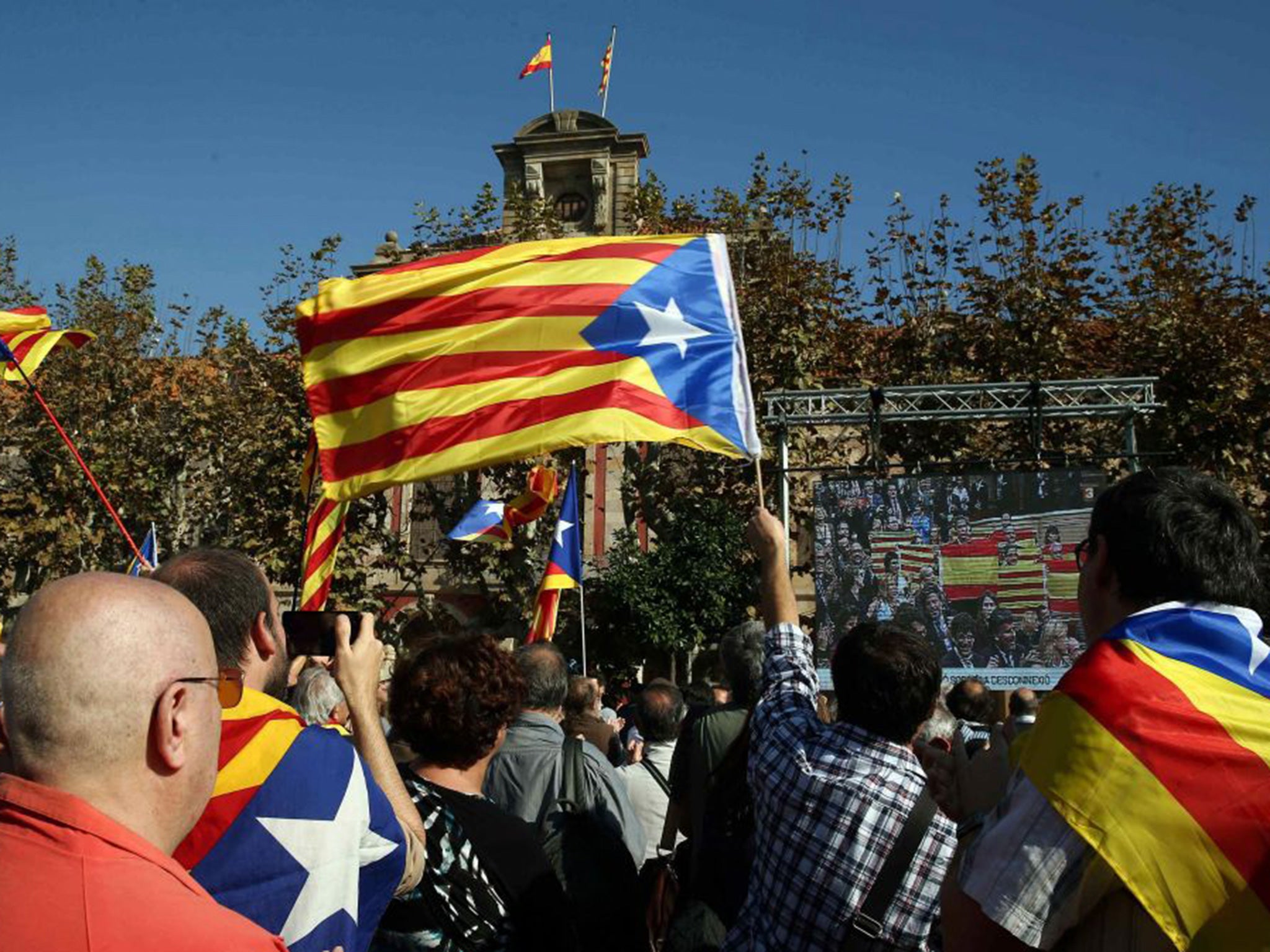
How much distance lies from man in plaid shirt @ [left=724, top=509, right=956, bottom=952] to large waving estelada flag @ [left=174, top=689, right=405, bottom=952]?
3.22 feet

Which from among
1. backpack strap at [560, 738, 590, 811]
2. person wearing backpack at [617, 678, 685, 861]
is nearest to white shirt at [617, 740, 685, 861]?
person wearing backpack at [617, 678, 685, 861]

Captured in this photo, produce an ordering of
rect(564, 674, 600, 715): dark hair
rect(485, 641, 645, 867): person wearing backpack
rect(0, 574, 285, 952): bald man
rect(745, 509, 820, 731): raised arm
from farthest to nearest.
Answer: rect(564, 674, 600, 715): dark hair < rect(485, 641, 645, 867): person wearing backpack < rect(745, 509, 820, 731): raised arm < rect(0, 574, 285, 952): bald man

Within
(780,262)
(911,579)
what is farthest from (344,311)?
(780,262)

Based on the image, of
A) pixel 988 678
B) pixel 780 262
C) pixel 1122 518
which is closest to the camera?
pixel 1122 518

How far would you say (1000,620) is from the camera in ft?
41.1

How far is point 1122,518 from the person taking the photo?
225 cm

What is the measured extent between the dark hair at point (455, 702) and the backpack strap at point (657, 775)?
7.26ft

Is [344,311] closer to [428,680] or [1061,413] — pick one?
[428,680]

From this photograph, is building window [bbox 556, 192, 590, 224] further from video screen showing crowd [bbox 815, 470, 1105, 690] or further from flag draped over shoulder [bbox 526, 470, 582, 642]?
video screen showing crowd [bbox 815, 470, 1105, 690]

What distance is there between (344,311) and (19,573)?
21767 millimetres

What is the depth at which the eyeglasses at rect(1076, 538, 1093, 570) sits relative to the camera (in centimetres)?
234

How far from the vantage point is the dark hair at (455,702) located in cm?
332

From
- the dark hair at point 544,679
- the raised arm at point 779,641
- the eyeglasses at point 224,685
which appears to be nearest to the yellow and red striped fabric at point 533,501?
the dark hair at point 544,679

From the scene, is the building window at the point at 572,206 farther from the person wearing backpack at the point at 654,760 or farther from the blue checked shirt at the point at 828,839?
the blue checked shirt at the point at 828,839
